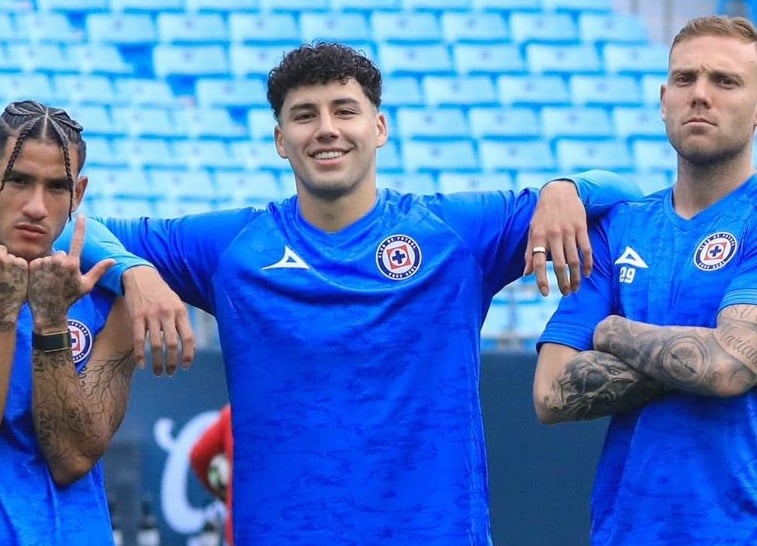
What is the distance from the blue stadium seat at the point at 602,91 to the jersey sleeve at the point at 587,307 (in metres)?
10.2

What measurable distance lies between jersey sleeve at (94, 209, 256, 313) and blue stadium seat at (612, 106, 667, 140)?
9.90m

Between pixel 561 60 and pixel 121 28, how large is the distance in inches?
159

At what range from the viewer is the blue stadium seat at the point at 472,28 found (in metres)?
14.7

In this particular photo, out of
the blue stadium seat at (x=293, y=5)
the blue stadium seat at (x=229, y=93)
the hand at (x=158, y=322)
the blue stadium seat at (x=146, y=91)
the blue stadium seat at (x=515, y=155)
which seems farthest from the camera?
the blue stadium seat at (x=293, y=5)

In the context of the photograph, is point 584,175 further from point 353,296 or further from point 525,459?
point 525,459

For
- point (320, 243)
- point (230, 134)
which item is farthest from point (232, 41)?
point (320, 243)

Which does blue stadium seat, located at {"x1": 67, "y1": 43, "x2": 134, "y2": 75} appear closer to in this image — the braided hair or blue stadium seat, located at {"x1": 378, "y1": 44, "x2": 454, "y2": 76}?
blue stadium seat, located at {"x1": 378, "y1": 44, "x2": 454, "y2": 76}

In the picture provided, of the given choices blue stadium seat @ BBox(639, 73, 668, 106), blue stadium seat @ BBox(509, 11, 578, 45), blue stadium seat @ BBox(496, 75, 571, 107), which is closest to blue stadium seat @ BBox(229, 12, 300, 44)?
blue stadium seat @ BBox(496, 75, 571, 107)

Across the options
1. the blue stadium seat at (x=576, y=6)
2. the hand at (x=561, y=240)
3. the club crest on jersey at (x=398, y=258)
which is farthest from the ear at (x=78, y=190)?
the blue stadium seat at (x=576, y=6)

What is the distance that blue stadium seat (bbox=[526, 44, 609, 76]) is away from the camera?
14.5 meters

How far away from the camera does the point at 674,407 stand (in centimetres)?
408

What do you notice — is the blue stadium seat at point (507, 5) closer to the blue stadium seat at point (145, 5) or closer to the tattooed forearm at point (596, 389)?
the blue stadium seat at point (145, 5)

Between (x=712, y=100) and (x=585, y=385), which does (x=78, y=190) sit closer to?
(x=585, y=385)

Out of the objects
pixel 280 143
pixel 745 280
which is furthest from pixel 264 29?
pixel 745 280
